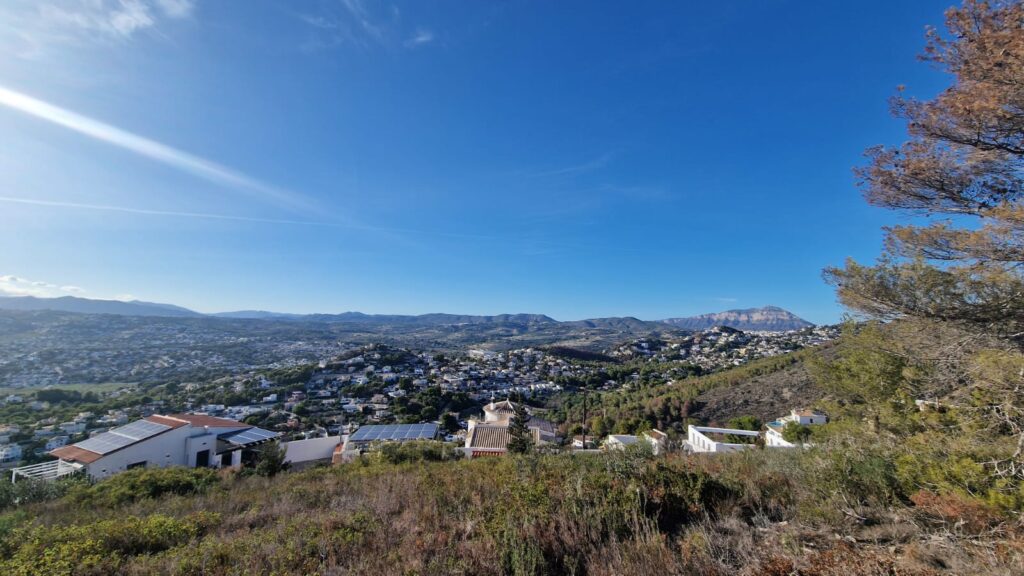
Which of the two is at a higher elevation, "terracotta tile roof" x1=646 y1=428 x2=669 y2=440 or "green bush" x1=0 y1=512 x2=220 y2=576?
"green bush" x1=0 y1=512 x2=220 y2=576

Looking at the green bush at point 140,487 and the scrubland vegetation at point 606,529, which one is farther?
the green bush at point 140,487

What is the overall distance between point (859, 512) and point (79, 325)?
375 feet

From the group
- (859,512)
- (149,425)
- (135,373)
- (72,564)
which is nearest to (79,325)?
(135,373)

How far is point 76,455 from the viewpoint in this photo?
564 inches

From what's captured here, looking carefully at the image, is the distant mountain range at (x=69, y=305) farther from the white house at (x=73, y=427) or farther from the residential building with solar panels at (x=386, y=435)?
the residential building with solar panels at (x=386, y=435)

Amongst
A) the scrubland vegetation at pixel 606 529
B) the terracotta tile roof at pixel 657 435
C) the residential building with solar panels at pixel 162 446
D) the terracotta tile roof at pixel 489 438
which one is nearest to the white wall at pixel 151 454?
the residential building with solar panels at pixel 162 446

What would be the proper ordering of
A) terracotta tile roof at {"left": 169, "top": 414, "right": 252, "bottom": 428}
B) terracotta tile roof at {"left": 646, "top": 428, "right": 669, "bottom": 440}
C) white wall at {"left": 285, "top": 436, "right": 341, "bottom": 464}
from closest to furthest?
terracotta tile roof at {"left": 646, "top": 428, "right": 669, "bottom": 440}
white wall at {"left": 285, "top": 436, "right": 341, "bottom": 464}
terracotta tile roof at {"left": 169, "top": 414, "right": 252, "bottom": 428}

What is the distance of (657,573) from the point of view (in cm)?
248

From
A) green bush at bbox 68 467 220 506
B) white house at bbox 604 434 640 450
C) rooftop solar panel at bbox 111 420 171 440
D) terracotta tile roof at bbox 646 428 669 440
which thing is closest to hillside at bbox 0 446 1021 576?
green bush at bbox 68 467 220 506

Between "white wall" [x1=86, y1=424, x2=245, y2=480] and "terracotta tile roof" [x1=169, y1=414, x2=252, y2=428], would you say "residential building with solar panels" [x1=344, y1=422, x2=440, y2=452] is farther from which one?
"terracotta tile roof" [x1=169, y1=414, x2=252, y2=428]

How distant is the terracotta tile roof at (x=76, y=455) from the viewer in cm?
1388

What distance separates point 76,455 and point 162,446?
2465 millimetres

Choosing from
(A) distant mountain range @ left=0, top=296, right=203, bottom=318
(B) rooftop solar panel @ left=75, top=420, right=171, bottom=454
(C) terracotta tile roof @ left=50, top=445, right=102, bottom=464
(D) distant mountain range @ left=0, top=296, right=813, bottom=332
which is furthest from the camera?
(D) distant mountain range @ left=0, top=296, right=813, bottom=332

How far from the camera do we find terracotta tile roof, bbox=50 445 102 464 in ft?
45.5
